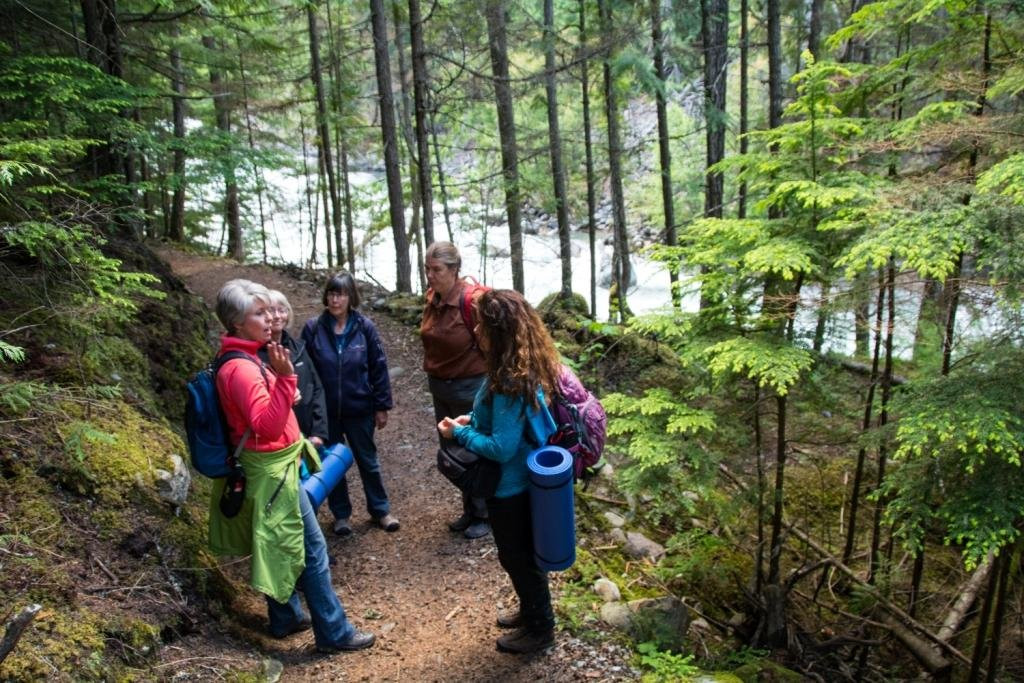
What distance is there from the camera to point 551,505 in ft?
9.98

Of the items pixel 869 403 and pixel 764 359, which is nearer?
pixel 764 359

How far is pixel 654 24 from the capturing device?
1110 centimetres

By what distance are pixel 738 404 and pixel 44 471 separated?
4516 mm

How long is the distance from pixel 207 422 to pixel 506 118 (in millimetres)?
8935

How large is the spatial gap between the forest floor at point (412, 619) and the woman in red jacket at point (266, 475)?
34 cm

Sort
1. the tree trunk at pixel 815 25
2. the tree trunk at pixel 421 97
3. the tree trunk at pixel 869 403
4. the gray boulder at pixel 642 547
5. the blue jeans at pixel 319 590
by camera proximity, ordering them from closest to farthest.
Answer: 1. the blue jeans at pixel 319 590
2. the tree trunk at pixel 869 403
3. the gray boulder at pixel 642 547
4. the tree trunk at pixel 421 97
5. the tree trunk at pixel 815 25

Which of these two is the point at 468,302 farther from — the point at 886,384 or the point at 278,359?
the point at 886,384

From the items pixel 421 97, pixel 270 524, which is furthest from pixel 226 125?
pixel 270 524

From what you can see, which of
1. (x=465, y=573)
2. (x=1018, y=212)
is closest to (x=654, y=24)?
(x=1018, y=212)

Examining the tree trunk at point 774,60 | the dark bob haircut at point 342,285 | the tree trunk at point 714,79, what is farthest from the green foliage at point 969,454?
the tree trunk at point 774,60

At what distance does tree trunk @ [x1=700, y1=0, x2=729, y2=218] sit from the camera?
36.0 feet

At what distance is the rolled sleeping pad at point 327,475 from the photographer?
3693 millimetres

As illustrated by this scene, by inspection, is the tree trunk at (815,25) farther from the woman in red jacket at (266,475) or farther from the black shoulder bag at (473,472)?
the woman in red jacket at (266,475)

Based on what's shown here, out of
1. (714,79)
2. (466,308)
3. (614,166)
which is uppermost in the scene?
(714,79)
